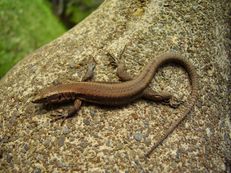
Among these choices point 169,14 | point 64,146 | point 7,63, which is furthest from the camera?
point 7,63

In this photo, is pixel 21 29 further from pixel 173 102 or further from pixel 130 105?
pixel 173 102

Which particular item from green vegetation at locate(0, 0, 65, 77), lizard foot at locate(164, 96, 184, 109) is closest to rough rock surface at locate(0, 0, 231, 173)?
lizard foot at locate(164, 96, 184, 109)

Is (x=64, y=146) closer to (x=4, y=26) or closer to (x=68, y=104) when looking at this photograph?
(x=68, y=104)

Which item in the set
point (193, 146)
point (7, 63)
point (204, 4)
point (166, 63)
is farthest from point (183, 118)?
point (7, 63)

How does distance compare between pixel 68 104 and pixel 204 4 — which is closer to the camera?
pixel 68 104

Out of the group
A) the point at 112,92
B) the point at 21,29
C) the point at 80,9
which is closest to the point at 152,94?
the point at 112,92
